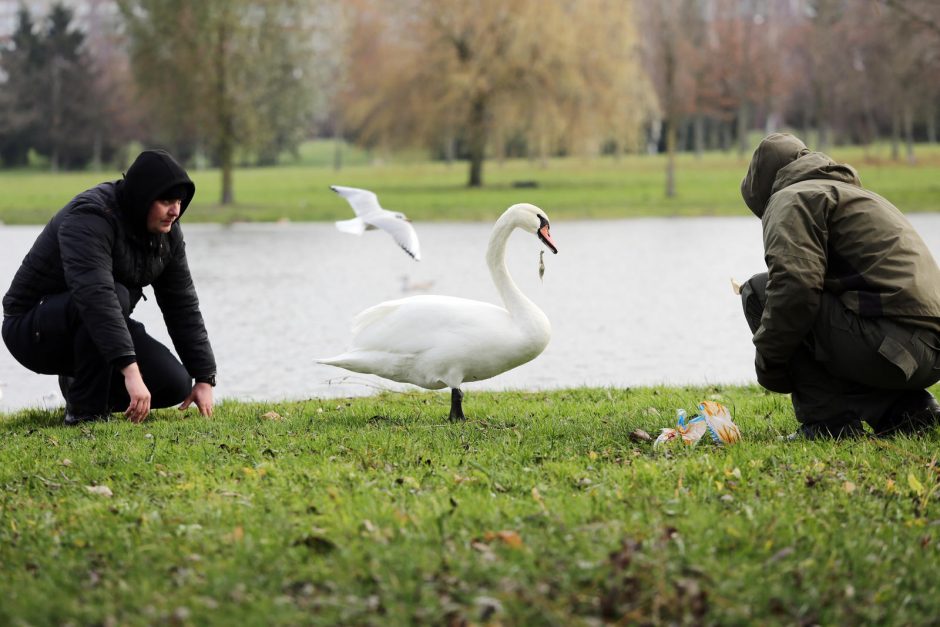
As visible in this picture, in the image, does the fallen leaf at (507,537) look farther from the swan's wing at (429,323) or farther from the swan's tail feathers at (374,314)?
the swan's tail feathers at (374,314)

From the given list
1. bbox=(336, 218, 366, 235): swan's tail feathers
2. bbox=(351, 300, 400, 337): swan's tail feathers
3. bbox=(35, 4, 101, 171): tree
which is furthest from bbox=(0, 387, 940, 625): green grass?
bbox=(35, 4, 101, 171): tree

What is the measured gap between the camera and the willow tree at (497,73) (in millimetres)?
39031

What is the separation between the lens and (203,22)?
3222cm

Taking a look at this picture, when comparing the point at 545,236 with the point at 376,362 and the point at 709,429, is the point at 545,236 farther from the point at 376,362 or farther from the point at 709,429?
the point at 709,429

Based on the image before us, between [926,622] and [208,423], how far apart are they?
4.30 m

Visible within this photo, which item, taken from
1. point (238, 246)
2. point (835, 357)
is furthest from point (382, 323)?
point (238, 246)

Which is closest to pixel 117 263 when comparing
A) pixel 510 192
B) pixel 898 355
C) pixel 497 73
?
pixel 898 355

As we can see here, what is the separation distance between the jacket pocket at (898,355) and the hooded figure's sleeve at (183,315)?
383cm

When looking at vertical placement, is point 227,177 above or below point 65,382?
below

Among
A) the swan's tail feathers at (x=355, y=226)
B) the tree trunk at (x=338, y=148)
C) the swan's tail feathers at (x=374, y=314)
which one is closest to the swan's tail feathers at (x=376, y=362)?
the swan's tail feathers at (x=374, y=314)

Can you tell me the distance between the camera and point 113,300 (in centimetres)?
632

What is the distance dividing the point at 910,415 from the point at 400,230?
16.2 ft

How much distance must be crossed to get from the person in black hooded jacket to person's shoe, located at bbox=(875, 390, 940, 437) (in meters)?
3.86

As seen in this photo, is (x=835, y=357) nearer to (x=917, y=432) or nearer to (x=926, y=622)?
(x=917, y=432)
